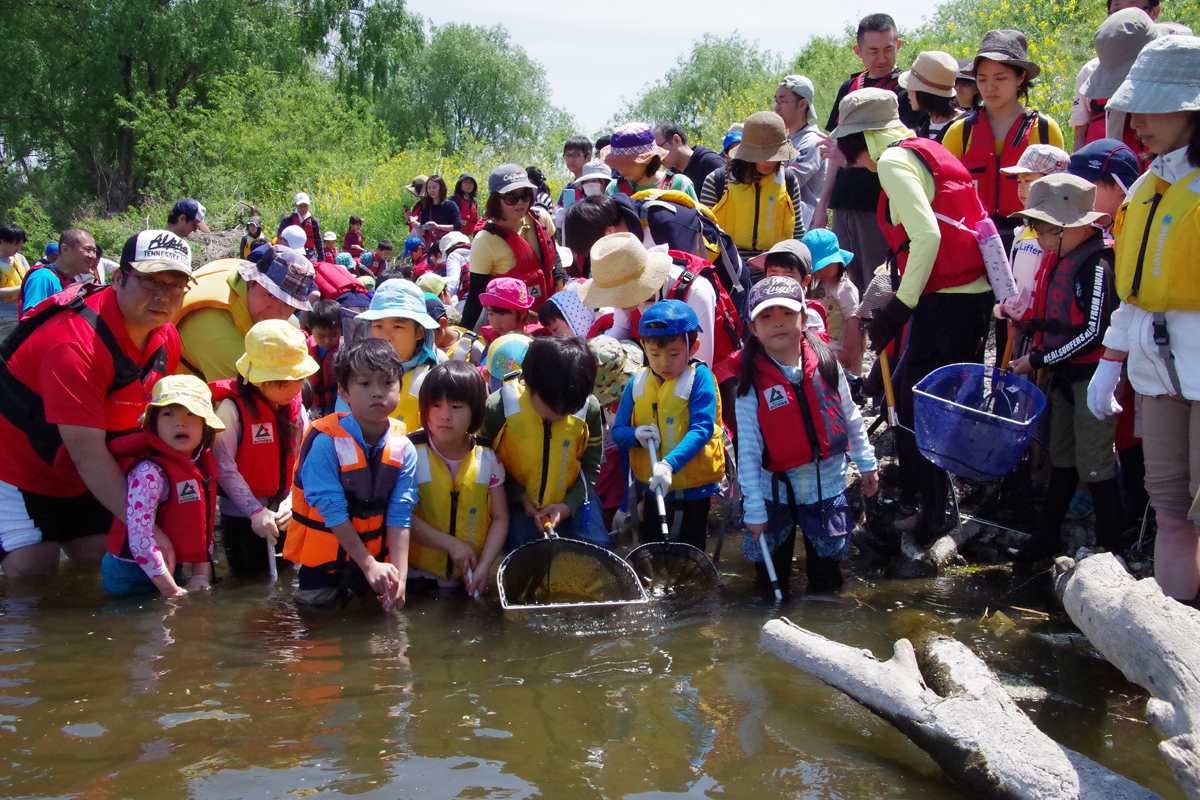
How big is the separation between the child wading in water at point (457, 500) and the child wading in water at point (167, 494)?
1.03 meters

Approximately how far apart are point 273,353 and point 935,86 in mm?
4439

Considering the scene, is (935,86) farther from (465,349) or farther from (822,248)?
(465,349)

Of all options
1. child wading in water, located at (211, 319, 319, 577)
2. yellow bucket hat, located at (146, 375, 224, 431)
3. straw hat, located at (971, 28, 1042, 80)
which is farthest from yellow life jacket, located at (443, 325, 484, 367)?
straw hat, located at (971, 28, 1042, 80)

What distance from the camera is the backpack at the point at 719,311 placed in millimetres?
5293

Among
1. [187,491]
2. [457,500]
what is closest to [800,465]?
[457,500]

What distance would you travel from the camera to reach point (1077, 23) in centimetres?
1509

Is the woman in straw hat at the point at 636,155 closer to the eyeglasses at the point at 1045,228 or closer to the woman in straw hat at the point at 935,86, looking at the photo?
the woman in straw hat at the point at 935,86

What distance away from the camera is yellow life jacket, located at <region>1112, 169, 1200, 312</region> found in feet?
10.6

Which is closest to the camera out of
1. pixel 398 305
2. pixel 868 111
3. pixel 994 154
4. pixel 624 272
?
pixel 398 305

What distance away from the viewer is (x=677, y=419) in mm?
4551

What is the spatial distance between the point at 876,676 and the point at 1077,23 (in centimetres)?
1568

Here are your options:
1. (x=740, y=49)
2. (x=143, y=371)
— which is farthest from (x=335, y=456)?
(x=740, y=49)

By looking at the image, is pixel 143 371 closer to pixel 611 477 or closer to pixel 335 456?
pixel 335 456

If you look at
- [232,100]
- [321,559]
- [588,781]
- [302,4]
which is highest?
[302,4]
